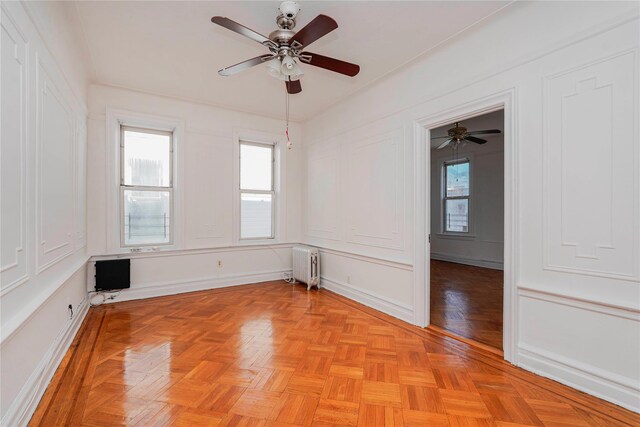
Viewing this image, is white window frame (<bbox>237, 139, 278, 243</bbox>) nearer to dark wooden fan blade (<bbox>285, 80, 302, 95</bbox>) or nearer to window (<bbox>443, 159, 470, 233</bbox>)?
dark wooden fan blade (<bbox>285, 80, 302, 95</bbox>)

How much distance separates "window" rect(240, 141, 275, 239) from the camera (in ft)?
16.6

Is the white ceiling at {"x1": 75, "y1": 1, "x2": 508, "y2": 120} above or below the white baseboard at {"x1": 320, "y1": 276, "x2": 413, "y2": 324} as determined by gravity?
above

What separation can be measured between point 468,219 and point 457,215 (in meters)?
0.32

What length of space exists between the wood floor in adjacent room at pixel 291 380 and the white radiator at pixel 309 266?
1.30 metres

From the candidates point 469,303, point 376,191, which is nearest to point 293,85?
point 376,191

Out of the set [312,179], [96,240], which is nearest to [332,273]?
[312,179]

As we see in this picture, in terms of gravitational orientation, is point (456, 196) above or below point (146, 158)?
below

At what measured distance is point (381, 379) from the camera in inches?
85.7

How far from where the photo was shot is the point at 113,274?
3.83 metres

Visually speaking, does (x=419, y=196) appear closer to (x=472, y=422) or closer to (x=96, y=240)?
(x=472, y=422)

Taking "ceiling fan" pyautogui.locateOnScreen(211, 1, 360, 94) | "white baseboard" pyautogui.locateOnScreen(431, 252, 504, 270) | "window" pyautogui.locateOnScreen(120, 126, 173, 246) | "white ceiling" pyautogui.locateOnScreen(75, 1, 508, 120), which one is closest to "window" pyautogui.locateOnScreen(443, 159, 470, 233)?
"white baseboard" pyautogui.locateOnScreen(431, 252, 504, 270)

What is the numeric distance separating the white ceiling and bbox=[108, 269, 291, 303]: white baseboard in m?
2.71

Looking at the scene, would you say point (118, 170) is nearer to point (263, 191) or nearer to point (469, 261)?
point (263, 191)

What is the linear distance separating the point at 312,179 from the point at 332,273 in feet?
5.31
